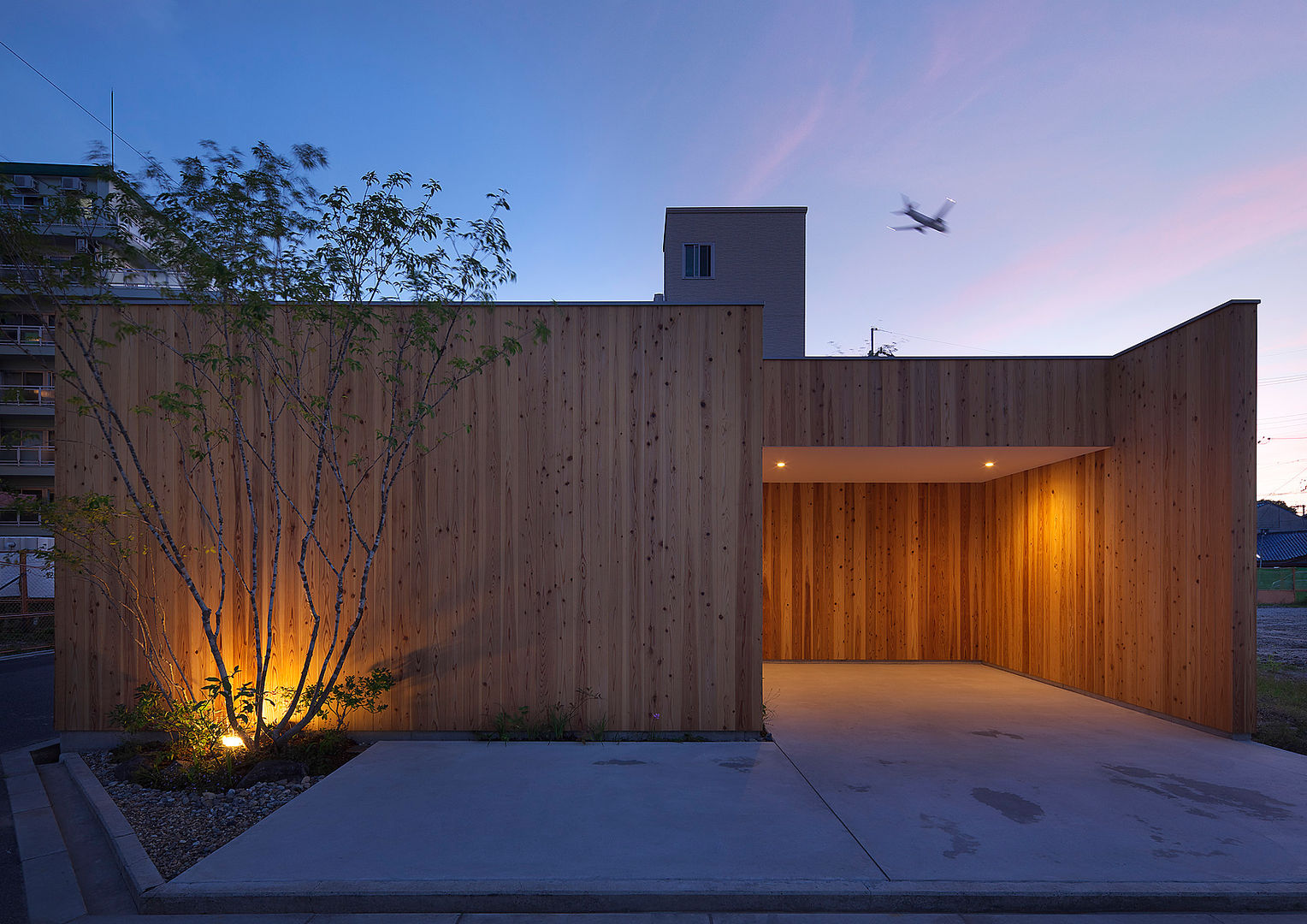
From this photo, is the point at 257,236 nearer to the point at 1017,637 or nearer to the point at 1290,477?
the point at 1017,637

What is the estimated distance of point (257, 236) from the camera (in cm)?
431

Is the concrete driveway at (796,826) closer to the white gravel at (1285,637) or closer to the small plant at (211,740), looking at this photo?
the small plant at (211,740)

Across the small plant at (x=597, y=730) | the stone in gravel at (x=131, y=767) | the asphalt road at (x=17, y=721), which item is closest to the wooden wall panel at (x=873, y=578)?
the small plant at (x=597, y=730)

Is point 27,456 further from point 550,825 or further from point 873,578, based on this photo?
point 550,825

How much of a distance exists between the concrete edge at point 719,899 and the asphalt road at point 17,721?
0.77 meters

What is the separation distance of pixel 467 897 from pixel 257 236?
4.25m

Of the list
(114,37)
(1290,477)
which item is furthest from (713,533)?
(1290,477)

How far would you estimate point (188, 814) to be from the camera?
3.61 m

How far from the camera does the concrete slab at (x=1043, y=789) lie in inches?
114

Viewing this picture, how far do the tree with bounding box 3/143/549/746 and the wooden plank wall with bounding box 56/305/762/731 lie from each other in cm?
13

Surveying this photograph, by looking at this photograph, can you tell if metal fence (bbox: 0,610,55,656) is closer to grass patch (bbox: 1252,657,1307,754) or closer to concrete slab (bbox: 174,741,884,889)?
concrete slab (bbox: 174,741,884,889)

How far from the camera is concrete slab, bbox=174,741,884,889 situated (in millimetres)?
2789

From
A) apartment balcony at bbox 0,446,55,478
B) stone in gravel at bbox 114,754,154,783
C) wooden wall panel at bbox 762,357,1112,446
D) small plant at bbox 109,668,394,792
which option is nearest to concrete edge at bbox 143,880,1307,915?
small plant at bbox 109,668,394,792

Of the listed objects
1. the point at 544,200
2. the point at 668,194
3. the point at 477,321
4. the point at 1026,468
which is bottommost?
the point at 1026,468
